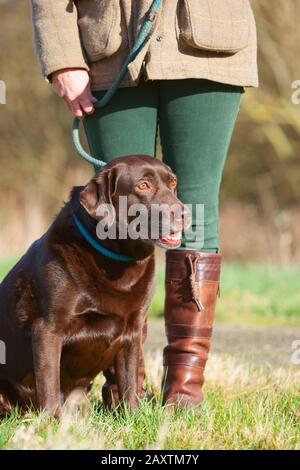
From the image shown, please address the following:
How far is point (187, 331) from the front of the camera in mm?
3400

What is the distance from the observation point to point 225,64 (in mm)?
3225

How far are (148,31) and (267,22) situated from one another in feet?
40.2

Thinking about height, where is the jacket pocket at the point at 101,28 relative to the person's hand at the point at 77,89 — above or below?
above

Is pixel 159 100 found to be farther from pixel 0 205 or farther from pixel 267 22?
pixel 0 205

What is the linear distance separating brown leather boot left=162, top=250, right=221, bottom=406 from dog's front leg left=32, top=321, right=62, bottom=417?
1.65ft

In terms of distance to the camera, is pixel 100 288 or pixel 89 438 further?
pixel 100 288

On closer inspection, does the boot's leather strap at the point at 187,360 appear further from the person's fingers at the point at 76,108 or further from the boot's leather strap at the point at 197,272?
the person's fingers at the point at 76,108

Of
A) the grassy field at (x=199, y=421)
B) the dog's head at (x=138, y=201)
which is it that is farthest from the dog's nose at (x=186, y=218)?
the grassy field at (x=199, y=421)

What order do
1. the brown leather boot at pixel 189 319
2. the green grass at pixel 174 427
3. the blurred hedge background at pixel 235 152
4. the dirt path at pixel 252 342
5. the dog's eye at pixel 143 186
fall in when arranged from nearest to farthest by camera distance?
the green grass at pixel 174 427
the dog's eye at pixel 143 186
the brown leather boot at pixel 189 319
the dirt path at pixel 252 342
the blurred hedge background at pixel 235 152

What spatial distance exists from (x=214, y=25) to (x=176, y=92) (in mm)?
288

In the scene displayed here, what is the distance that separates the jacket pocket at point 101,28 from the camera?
3213mm

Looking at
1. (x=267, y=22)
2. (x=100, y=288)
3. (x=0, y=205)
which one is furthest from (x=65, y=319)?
(x=0, y=205)

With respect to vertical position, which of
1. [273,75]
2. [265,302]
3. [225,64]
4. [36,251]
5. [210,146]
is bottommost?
[265,302]

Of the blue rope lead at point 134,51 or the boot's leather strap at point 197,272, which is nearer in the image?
the blue rope lead at point 134,51
